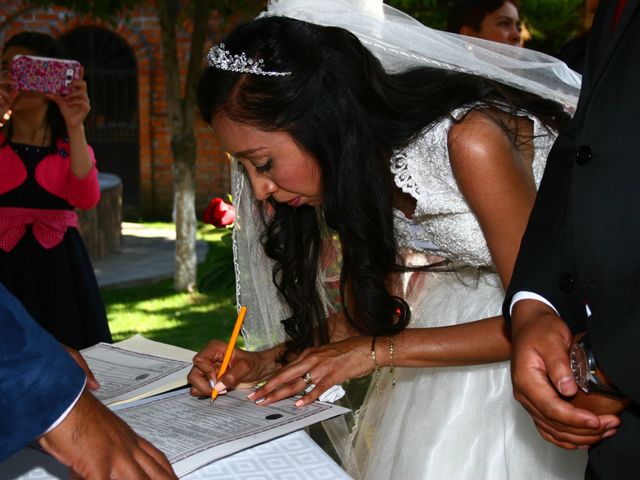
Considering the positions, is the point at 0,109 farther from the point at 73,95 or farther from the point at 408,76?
the point at 408,76

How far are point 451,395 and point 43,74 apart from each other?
2128 mm

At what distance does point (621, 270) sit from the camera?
4.33 feet

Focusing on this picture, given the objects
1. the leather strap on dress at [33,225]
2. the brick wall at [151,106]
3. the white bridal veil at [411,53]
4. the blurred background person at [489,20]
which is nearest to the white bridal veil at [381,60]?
the white bridal veil at [411,53]

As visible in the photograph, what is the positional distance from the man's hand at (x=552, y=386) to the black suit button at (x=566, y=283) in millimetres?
61

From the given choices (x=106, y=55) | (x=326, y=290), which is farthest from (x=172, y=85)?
(x=106, y=55)

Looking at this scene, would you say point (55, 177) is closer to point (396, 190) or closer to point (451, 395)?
point (396, 190)

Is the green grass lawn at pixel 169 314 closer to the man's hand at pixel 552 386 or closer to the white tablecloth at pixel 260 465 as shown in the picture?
the white tablecloth at pixel 260 465

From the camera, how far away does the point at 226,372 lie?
191cm

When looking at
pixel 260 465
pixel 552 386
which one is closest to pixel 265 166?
pixel 260 465

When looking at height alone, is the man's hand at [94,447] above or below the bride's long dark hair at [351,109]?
below

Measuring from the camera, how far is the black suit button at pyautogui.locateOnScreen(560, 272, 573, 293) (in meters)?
1.53

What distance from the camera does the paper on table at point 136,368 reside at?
6.05 feet

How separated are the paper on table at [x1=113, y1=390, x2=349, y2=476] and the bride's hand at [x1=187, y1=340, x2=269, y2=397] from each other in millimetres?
28

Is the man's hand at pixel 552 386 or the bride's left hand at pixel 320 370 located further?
the bride's left hand at pixel 320 370
